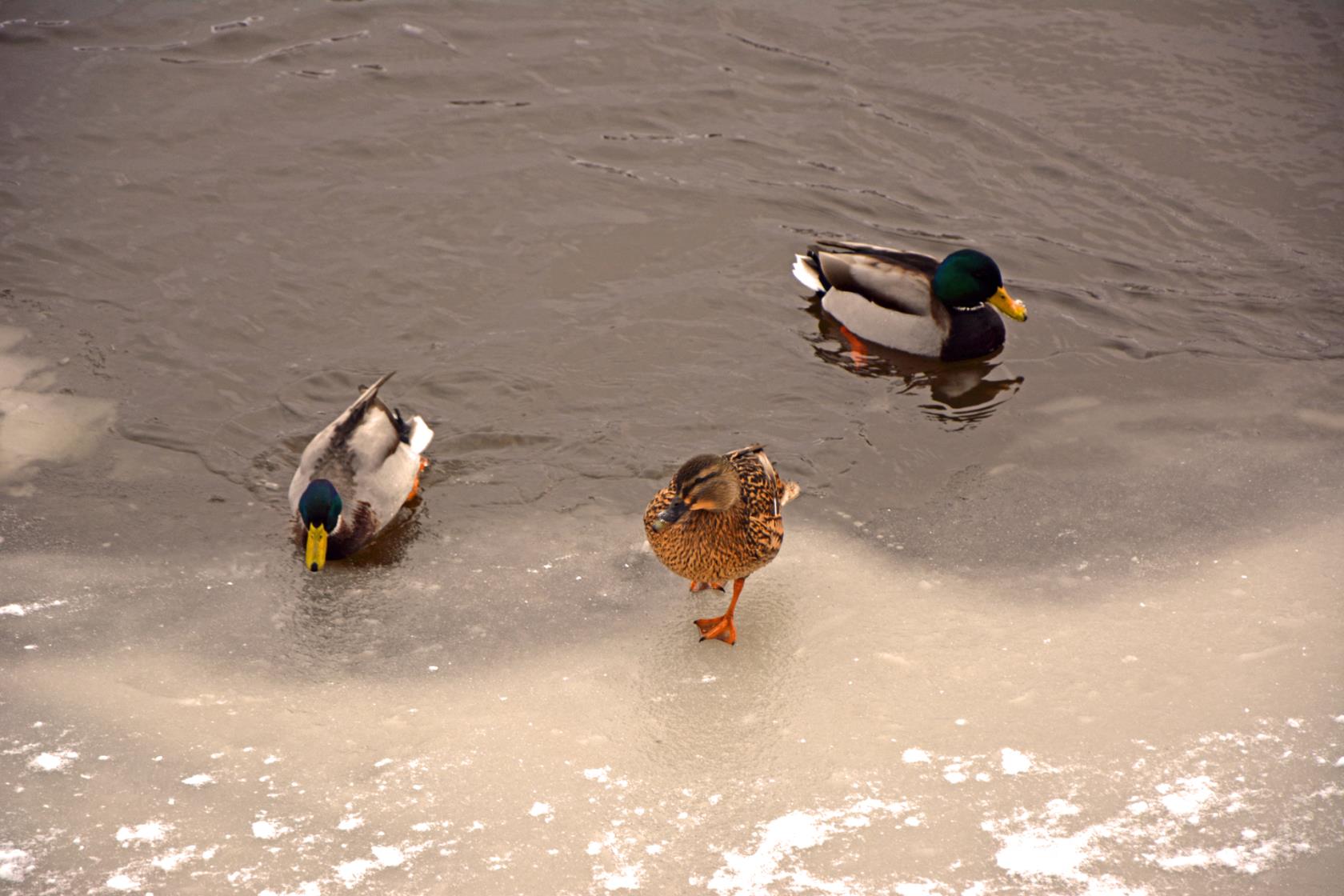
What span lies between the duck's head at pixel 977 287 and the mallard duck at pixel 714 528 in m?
2.92

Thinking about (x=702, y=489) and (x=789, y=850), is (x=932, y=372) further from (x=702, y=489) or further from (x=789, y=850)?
(x=789, y=850)

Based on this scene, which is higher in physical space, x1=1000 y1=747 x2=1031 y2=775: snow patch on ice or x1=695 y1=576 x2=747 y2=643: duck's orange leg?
x1=1000 y1=747 x2=1031 y2=775: snow patch on ice

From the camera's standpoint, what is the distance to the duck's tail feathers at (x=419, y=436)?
587cm

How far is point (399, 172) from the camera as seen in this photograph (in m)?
8.41

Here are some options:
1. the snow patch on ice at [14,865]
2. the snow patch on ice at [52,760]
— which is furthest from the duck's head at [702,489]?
the snow patch on ice at [14,865]

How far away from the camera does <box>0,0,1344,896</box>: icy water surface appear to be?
12.2ft

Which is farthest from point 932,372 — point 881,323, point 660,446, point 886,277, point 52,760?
point 52,760

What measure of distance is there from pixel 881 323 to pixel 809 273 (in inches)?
23.2

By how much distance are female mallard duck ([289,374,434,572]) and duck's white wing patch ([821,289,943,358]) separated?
2.71 meters

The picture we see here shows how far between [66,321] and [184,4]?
432 centimetres

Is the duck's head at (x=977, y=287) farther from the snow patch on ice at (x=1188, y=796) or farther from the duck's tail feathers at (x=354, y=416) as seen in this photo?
the snow patch on ice at (x=1188, y=796)

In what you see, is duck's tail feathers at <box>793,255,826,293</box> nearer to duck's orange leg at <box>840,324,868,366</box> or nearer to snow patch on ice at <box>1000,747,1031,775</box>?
duck's orange leg at <box>840,324,868,366</box>

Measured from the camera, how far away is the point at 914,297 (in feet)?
24.0

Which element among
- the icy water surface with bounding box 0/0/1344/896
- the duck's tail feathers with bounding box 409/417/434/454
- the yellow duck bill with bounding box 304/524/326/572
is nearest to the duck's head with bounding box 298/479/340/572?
the yellow duck bill with bounding box 304/524/326/572
